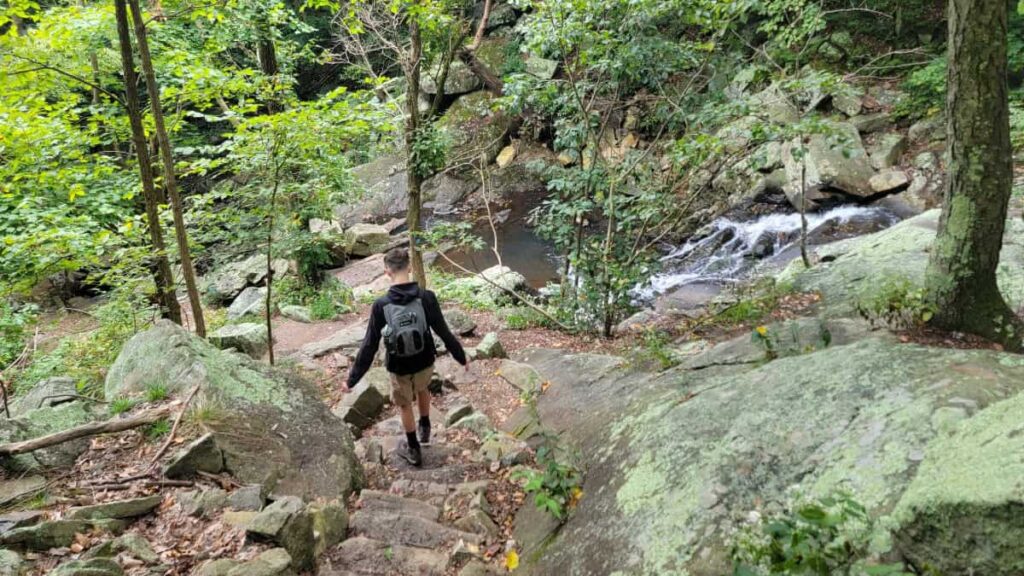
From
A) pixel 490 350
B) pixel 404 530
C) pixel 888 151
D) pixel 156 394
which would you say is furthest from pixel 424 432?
pixel 888 151

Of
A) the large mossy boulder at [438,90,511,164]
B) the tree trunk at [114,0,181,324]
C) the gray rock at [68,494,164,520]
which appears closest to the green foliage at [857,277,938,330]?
the gray rock at [68,494,164,520]

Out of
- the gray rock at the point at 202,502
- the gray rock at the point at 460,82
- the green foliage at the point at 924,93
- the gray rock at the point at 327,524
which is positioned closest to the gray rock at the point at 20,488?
the gray rock at the point at 202,502

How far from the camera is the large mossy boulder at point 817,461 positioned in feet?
6.37

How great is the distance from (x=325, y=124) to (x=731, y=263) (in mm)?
10509

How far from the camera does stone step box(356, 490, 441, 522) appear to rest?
4086 millimetres

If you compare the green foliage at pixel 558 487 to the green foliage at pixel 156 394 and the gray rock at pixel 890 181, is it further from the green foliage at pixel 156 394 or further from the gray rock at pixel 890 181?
the gray rock at pixel 890 181

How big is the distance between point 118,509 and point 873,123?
18.4 metres

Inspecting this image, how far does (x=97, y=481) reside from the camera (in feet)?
11.8

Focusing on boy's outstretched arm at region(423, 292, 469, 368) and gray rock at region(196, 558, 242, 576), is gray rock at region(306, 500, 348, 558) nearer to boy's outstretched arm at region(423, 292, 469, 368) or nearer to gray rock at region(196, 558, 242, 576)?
gray rock at region(196, 558, 242, 576)

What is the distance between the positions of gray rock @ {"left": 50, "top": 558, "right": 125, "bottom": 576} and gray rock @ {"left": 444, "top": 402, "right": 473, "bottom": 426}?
12.6 ft

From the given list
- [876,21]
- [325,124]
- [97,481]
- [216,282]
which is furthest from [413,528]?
[876,21]

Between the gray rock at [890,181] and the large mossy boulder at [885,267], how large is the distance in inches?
182

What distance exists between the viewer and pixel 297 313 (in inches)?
464

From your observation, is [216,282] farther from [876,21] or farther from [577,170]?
[876,21]
